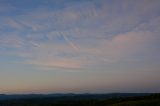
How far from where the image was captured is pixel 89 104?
133750mm

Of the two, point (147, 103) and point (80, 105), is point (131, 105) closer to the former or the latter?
point (147, 103)

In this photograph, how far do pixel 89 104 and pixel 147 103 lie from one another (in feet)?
186

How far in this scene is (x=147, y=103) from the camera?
79438 millimetres

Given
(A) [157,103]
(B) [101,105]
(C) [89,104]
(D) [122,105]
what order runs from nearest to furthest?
(A) [157,103] < (D) [122,105] < (B) [101,105] < (C) [89,104]

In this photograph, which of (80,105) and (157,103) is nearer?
(157,103)

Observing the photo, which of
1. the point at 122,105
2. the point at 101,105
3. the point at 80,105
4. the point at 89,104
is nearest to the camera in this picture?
the point at 122,105

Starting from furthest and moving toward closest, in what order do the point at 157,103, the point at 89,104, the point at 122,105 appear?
the point at 89,104 → the point at 122,105 → the point at 157,103

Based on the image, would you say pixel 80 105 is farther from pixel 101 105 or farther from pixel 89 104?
pixel 101 105

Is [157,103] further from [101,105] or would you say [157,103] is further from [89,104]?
[89,104]

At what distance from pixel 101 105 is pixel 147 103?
42441mm

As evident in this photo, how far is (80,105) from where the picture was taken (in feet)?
469

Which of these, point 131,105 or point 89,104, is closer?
point 131,105

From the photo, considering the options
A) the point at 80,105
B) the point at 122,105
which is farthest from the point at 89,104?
the point at 122,105

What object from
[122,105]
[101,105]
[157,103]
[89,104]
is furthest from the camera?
[89,104]
